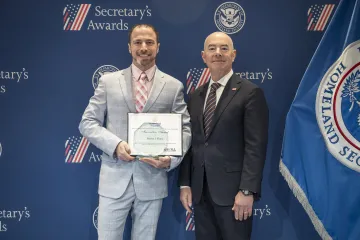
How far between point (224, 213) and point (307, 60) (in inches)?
59.2

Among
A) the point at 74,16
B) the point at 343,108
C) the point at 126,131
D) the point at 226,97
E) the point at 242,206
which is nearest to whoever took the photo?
the point at 242,206

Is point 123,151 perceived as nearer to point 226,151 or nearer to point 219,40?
point 226,151

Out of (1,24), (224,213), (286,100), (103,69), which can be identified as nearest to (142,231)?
(224,213)

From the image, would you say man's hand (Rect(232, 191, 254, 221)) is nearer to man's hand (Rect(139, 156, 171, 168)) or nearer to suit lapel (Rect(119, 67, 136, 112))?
man's hand (Rect(139, 156, 171, 168))

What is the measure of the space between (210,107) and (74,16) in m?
1.44

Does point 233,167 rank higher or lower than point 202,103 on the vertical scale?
lower

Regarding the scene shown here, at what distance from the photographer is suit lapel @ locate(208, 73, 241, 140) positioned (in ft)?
7.25

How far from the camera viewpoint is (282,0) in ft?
9.43

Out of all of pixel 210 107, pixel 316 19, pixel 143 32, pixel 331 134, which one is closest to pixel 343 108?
pixel 331 134

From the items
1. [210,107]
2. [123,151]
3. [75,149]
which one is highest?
[210,107]

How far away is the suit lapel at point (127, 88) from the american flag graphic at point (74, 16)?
30.4 inches

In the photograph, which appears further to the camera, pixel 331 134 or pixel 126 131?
pixel 331 134

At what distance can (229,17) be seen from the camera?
2873 mm

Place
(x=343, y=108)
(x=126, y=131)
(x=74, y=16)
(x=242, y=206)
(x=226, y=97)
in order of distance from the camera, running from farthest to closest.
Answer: (x=74, y=16)
(x=343, y=108)
(x=126, y=131)
(x=226, y=97)
(x=242, y=206)
